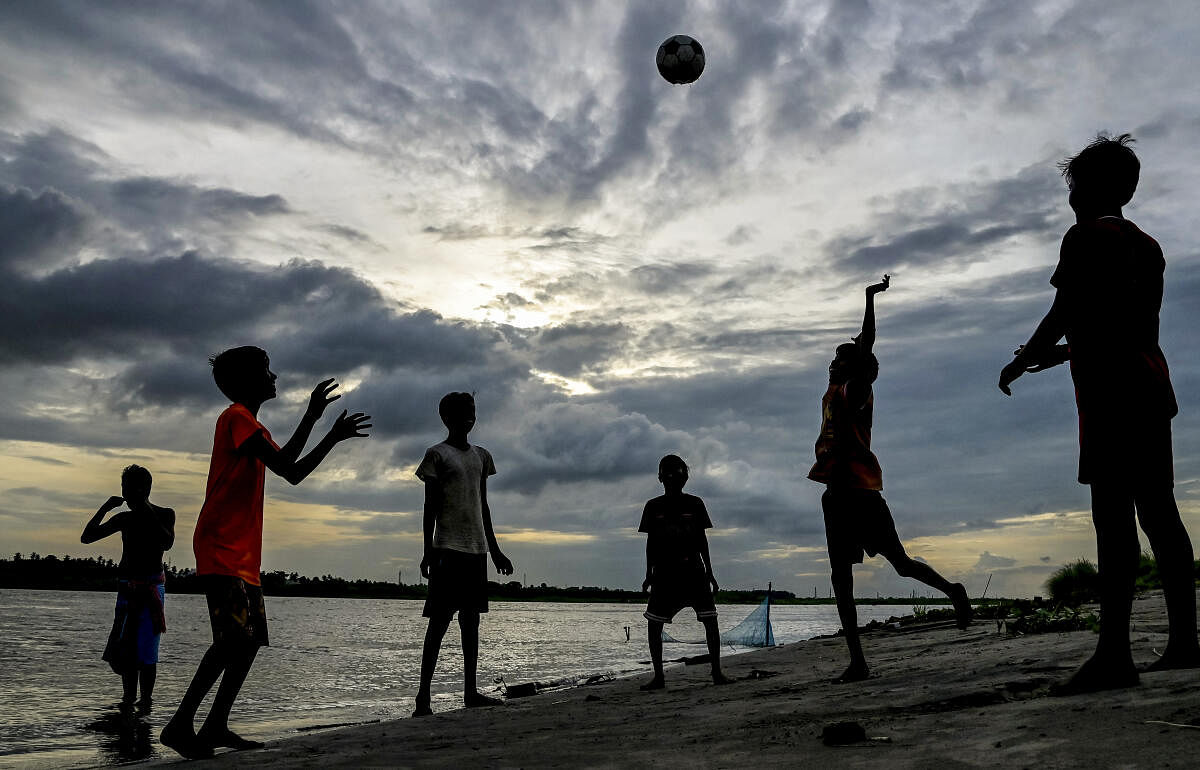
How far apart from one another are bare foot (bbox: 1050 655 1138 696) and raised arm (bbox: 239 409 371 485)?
3.47 metres

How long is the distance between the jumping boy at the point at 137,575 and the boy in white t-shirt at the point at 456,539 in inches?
101

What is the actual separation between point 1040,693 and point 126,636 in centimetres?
738

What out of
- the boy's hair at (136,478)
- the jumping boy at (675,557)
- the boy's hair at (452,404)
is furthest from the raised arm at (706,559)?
the boy's hair at (136,478)

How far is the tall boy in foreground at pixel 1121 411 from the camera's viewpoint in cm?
372

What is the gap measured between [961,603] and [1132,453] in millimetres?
5352

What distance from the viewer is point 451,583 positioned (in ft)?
23.4

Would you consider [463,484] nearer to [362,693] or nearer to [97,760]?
[97,760]

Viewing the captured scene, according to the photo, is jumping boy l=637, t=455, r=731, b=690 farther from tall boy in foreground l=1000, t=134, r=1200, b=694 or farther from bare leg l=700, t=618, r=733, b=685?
tall boy in foreground l=1000, t=134, r=1200, b=694

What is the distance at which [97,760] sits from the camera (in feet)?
18.3

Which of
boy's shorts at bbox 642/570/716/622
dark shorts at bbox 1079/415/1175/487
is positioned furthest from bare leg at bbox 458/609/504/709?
dark shorts at bbox 1079/415/1175/487

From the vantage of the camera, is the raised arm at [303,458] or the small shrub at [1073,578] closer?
the raised arm at [303,458]

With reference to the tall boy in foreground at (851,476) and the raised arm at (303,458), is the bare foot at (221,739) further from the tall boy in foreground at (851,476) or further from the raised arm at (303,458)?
the tall boy in foreground at (851,476)

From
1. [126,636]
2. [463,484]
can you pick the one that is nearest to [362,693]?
[126,636]

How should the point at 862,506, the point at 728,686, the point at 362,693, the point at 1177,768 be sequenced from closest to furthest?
the point at 1177,768, the point at 862,506, the point at 728,686, the point at 362,693
